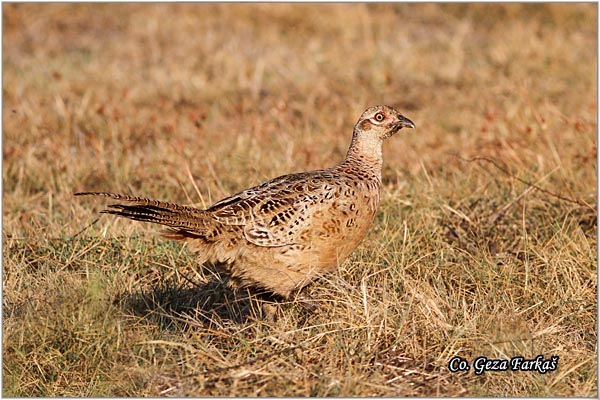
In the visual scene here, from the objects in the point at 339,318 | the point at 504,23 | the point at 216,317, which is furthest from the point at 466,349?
the point at 504,23

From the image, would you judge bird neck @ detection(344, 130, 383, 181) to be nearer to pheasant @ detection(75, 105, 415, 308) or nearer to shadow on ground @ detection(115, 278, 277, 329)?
pheasant @ detection(75, 105, 415, 308)

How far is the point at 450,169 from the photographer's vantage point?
22.5ft

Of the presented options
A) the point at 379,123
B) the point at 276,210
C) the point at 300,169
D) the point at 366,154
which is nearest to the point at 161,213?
the point at 276,210

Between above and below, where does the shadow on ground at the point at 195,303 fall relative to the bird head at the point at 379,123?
below

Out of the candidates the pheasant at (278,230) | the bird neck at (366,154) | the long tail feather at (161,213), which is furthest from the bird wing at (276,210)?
the bird neck at (366,154)

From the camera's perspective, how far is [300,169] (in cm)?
693

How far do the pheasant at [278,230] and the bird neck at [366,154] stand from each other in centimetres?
35

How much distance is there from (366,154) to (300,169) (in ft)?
6.19

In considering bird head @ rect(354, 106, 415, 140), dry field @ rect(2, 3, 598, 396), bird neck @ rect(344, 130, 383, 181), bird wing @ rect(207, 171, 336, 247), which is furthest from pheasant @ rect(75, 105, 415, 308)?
bird head @ rect(354, 106, 415, 140)

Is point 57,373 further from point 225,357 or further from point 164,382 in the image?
point 225,357

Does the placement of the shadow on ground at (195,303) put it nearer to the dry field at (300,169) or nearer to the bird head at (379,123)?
the dry field at (300,169)

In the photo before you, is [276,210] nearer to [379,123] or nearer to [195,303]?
[195,303]

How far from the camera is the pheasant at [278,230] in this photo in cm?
446

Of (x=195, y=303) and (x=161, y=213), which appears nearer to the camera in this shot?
(x=161, y=213)
